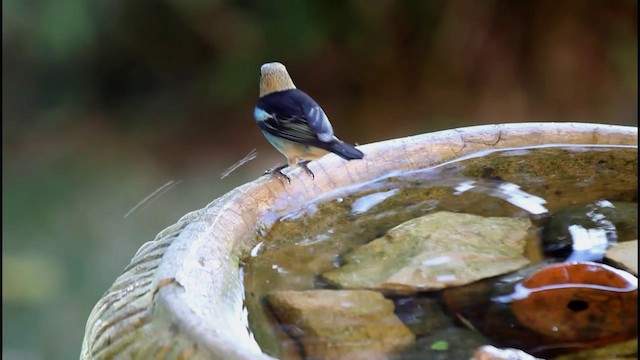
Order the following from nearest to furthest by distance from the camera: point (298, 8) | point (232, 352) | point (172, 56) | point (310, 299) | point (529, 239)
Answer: point (232, 352) < point (310, 299) < point (529, 239) < point (298, 8) < point (172, 56)

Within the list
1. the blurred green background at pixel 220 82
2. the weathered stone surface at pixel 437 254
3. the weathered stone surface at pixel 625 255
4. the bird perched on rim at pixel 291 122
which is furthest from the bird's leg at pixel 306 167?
the blurred green background at pixel 220 82

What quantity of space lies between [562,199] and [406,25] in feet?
5.21

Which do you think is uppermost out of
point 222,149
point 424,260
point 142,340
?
point 142,340

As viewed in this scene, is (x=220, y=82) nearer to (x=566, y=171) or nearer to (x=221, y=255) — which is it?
(x=566, y=171)

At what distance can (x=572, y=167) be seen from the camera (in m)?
1.03

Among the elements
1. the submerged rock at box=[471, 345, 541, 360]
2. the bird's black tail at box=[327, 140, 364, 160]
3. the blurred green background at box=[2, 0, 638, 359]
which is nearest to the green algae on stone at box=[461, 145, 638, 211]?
the bird's black tail at box=[327, 140, 364, 160]

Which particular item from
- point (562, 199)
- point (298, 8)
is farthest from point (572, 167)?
point (298, 8)

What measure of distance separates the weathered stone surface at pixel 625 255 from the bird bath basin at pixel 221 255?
0.50ft

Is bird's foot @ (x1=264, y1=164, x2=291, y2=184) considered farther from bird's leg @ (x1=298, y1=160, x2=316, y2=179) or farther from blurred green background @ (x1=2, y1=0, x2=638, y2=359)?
blurred green background @ (x1=2, y1=0, x2=638, y2=359)

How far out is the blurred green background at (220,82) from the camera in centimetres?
242

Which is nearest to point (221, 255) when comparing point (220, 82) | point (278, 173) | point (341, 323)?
point (341, 323)

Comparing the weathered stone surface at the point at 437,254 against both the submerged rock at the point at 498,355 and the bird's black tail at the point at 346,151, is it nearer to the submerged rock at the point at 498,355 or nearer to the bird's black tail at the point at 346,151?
the bird's black tail at the point at 346,151

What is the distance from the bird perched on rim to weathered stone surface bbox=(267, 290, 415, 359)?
0.73 ft

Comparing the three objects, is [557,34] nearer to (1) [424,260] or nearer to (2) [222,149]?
(2) [222,149]
